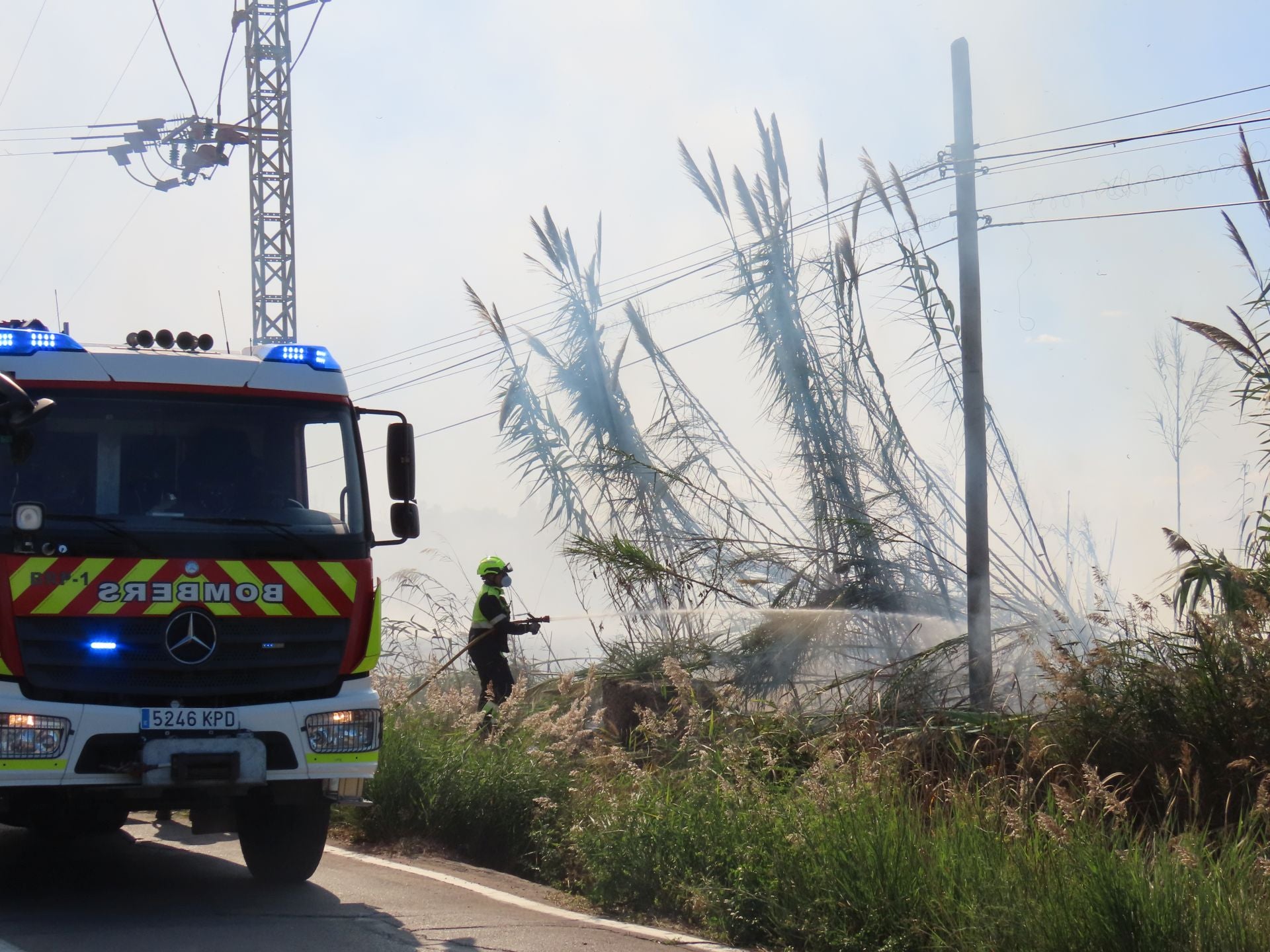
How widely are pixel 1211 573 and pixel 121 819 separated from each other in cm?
608

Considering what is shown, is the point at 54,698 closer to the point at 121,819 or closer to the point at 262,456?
the point at 262,456

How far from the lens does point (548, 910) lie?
593 centimetres

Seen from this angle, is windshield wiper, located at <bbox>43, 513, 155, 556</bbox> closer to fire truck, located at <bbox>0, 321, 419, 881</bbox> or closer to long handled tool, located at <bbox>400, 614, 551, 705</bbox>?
fire truck, located at <bbox>0, 321, 419, 881</bbox>

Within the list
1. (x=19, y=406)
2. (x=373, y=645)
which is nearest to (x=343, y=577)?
(x=373, y=645)

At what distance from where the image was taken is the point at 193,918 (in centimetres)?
545

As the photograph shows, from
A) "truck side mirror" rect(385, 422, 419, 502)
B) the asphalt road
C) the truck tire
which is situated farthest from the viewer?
"truck side mirror" rect(385, 422, 419, 502)

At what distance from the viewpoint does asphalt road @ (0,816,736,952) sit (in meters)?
5.06

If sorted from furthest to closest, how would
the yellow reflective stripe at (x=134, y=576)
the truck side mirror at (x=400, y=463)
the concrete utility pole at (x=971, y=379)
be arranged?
1. the concrete utility pole at (x=971, y=379)
2. the truck side mirror at (x=400, y=463)
3. the yellow reflective stripe at (x=134, y=576)

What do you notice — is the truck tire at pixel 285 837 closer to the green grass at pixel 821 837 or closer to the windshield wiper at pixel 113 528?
the green grass at pixel 821 837

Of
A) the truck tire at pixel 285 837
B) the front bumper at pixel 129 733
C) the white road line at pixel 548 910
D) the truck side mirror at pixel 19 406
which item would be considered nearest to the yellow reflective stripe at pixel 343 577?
the front bumper at pixel 129 733

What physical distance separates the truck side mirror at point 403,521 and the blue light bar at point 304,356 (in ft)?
2.56

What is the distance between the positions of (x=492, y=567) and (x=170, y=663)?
4901 millimetres

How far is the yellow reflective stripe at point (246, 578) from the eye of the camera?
18.6 ft

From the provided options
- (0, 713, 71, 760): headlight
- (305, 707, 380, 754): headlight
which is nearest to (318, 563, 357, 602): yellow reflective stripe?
(305, 707, 380, 754): headlight
